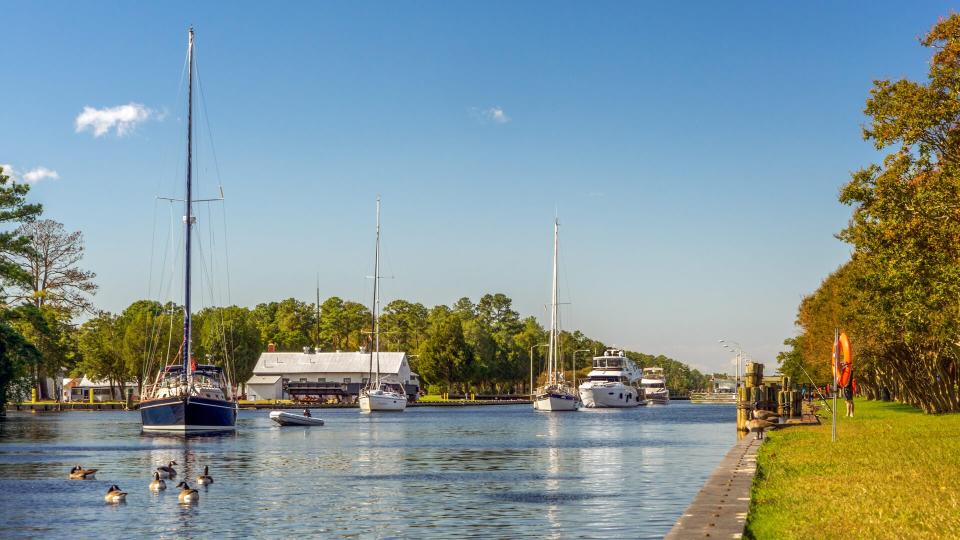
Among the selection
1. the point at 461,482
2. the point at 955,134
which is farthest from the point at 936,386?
the point at 461,482

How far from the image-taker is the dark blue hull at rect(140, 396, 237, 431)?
234 feet

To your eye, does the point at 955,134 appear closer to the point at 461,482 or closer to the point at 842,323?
the point at 461,482

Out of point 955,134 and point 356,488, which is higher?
point 955,134

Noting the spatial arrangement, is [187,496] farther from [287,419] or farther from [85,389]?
[85,389]

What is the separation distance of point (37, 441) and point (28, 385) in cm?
2954

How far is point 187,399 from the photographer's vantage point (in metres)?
71.4

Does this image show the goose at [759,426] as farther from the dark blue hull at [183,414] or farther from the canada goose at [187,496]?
the dark blue hull at [183,414]

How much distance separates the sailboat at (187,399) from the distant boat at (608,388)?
8179 cm

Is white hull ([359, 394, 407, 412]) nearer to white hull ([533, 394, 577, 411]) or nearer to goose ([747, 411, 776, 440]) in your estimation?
white hull ([533, 394, 577, 411])

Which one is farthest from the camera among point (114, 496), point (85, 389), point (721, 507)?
point (85, 389)

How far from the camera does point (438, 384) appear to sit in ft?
630

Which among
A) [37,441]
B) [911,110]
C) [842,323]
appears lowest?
[37,441]

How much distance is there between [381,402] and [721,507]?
11311 centimetres

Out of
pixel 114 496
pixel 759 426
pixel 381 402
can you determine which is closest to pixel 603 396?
pixel 381 402
